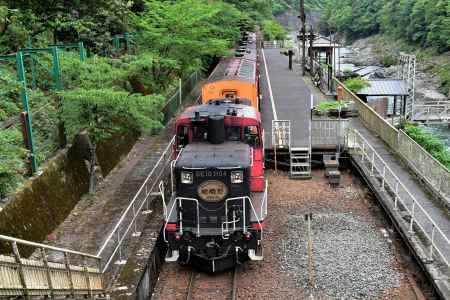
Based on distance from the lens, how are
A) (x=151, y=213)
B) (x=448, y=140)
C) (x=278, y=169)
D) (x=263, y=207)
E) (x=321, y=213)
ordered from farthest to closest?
(x=448, y=140) < (x=278, y=169) < (x=321, y=213) < (x=151, y=213) < (x=263, y=207)

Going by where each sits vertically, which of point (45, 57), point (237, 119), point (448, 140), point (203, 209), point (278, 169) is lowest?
point (448, 140)

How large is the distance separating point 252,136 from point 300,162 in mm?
7031

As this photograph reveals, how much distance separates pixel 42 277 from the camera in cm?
859

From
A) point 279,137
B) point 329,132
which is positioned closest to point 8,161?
point 279,137

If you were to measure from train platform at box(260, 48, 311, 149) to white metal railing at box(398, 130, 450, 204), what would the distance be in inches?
150

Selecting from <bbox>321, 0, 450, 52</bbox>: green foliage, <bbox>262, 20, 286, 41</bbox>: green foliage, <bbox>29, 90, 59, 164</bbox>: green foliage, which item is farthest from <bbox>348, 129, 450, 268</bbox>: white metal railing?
<bbox>262, 20, 286, 41</bbox>: green foliage

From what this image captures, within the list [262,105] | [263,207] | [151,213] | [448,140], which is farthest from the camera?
[448,140]

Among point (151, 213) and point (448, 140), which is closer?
point (151, 213)

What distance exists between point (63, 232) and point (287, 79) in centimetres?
2830

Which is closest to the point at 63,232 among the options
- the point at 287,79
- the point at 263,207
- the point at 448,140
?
the point at 263,207

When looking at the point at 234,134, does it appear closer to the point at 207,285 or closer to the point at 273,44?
the point at 207,285

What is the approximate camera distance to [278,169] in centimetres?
2150

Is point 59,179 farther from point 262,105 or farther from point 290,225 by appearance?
point 262,105

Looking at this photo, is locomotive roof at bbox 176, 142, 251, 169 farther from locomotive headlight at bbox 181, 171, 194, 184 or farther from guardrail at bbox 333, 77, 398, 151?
guardrail at bbox 333, 77, 398, 151
